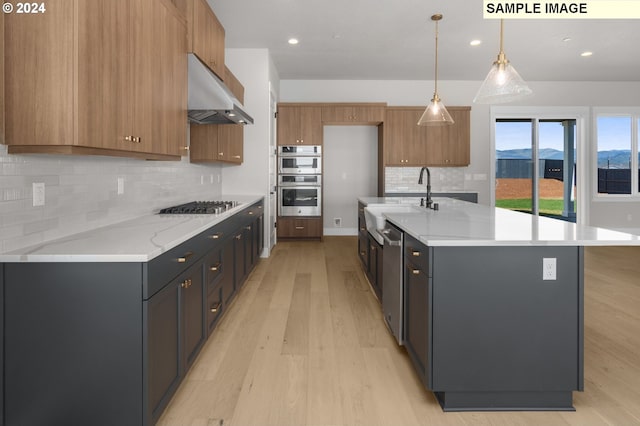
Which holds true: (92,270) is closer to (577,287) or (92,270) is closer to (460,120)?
(577,287)

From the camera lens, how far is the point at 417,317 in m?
2.20

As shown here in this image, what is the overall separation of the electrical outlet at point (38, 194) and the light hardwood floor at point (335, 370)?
1.16 metres

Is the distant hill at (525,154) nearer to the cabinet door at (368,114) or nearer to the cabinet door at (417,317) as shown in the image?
the cabinet door at (368,114)

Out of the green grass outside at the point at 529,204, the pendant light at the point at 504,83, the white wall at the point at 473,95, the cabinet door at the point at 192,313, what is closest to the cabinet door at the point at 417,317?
the cabinet door at the point at 192,313

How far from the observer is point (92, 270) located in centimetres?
160

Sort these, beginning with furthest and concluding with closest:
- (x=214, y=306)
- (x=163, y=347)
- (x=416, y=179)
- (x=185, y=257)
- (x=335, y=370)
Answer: (x=416, y=179), (x=214, y=306), (x=335, y=370), (x=185, y=257), (x=163, y=347)

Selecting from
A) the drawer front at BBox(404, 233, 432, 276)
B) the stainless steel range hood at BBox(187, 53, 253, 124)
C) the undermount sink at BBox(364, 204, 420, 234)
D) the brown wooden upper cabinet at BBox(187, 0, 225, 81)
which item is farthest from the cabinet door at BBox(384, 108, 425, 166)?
the drawer front at BBox(404, 233, 432, 276)

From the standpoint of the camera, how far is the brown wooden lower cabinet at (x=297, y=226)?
22.3 ft

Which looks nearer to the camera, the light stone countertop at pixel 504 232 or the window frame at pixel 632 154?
the light stone countertop at pixel 504 232

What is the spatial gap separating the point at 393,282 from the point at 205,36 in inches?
94.2

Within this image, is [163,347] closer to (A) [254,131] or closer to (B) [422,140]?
(A) [254,131]

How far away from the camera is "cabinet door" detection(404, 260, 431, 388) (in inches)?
79.0

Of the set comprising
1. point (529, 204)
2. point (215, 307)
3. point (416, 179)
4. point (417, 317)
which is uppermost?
point (416, 179)

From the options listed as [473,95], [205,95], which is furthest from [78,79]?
[473,95]
